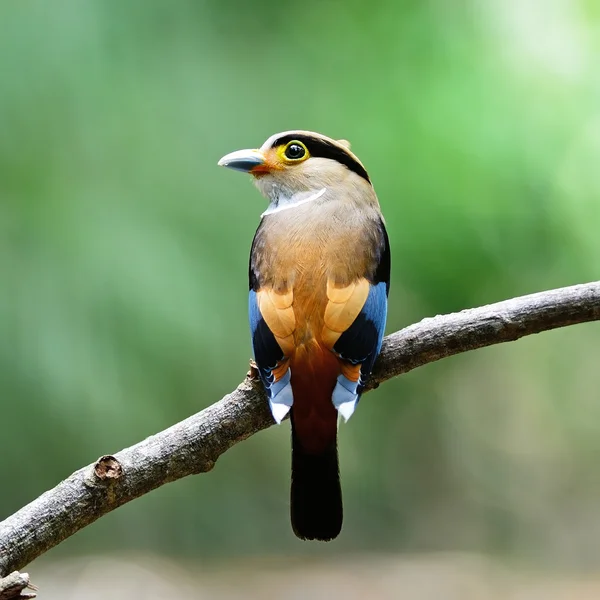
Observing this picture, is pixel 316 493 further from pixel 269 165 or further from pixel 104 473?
pixel 269 165

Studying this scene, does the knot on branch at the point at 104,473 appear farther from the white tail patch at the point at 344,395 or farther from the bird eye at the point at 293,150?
the bird eye at the point at 293,150

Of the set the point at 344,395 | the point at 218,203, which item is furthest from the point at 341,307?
the point at 218,203

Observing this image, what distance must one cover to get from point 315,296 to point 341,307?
0.05 meters

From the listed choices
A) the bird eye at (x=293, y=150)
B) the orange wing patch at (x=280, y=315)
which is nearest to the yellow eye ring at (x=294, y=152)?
the bird eye at (x=293, y=150)

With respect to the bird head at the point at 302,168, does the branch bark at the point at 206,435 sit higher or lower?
lower

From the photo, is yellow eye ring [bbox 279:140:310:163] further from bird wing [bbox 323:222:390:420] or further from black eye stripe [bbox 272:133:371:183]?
bird wing [bbox 323:222:390:420]

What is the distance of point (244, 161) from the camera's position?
5.44ft

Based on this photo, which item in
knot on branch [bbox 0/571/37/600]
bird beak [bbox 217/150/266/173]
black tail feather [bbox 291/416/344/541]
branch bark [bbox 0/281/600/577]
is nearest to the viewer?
knot on branch [bbox 0/571/37/600]

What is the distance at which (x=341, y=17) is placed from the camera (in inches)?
118

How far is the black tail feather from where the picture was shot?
1.54m

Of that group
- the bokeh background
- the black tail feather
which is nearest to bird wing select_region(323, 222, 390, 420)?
the black tail feather

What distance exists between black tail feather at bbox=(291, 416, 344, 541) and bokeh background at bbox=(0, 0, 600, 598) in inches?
53.1

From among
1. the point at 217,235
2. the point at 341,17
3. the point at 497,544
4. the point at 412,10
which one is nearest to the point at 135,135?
the point at 217,235

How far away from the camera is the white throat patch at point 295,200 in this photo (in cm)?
168
